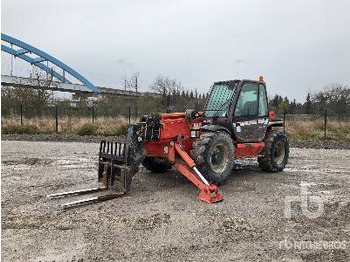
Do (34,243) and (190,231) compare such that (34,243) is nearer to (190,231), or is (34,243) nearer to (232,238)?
(190,231)

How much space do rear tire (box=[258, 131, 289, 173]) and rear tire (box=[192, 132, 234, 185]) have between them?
5.73 feet

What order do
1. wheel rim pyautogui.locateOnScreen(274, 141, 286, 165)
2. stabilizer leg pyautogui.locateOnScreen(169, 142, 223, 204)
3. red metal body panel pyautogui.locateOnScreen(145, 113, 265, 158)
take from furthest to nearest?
wheel rim pyautogui.locateOnScreen(274, 141, 286, 165), red metal body panel pyautogui.locateOnScreen(145, 113, 265, 158), stabilizer leg pyautogui.locateOnScreen(169, 142, 223, 204)

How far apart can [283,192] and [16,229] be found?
4.72 meters

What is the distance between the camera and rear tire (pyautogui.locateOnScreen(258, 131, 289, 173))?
29.2 ft

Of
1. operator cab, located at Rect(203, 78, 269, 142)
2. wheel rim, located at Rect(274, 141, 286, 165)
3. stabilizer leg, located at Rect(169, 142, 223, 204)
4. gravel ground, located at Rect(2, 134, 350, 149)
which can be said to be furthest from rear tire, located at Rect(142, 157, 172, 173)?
gravel ground, located at Rect(2, 134, 350, 149)

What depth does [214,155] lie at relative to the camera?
7.33 metres

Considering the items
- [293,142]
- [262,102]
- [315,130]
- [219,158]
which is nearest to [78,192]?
[219,158]

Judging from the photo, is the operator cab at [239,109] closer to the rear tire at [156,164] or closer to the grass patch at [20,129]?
the rear tire at [156,164]

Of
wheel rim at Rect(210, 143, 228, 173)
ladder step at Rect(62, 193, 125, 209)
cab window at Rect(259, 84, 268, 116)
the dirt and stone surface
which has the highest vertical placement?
cab window at Rect(259, 84, 268, 116)

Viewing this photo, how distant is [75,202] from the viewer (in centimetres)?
612

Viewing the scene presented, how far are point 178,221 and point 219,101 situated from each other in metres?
3.75

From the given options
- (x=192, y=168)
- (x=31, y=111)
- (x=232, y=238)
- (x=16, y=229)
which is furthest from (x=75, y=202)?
(x=31, y=111)

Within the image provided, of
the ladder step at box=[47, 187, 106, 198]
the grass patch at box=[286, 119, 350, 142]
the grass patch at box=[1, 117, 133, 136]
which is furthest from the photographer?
the grass patch at box=[1, 117, 133, 136]

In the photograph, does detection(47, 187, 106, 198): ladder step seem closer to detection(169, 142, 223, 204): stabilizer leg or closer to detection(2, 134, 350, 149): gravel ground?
detection(169, 142, 223, 204): stabilizer leg
